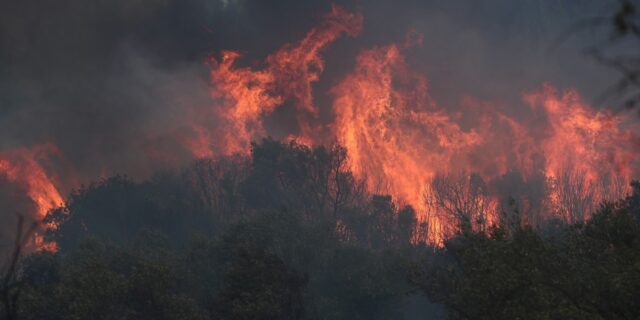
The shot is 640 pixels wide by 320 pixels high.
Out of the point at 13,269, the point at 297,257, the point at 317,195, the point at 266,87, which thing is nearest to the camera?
the point at 13,269

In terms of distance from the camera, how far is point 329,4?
153125 mm

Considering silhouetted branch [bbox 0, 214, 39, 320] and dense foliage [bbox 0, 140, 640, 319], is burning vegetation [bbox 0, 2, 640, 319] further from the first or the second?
silhouetted branch [bbox 0, 214, 39, 320]

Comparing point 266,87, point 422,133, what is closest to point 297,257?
point 422,133

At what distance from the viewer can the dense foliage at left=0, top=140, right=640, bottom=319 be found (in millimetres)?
29281

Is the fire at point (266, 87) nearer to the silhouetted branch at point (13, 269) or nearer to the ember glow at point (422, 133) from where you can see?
the ember glow at point (422, 133)

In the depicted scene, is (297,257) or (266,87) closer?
(297,257)

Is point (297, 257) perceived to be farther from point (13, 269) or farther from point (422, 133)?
point (13, 269)

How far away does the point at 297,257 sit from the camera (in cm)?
8194

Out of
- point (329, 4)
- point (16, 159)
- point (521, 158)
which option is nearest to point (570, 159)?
point (521, 158)

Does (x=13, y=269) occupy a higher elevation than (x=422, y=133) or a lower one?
lower

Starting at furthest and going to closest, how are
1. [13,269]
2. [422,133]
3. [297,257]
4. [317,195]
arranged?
[422,133] < [317,195] < [297,257] < [13,269]

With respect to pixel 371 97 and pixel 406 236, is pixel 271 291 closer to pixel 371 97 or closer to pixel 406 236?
pixel 406 236

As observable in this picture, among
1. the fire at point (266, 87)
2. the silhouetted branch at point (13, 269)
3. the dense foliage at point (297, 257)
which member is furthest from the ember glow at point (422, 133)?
the silhouetted branch at point (13, 269)

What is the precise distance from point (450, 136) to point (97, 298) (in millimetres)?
99538
